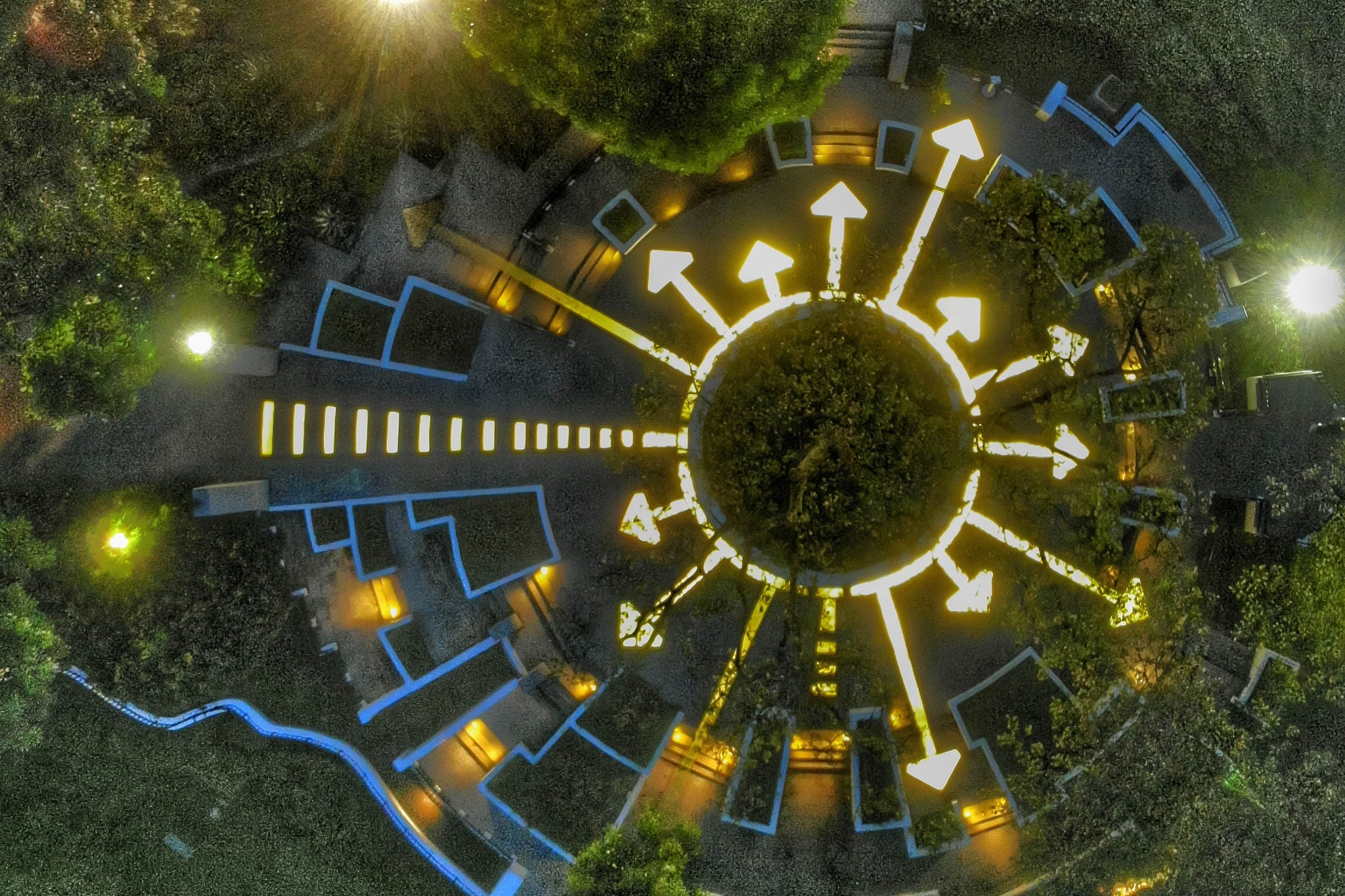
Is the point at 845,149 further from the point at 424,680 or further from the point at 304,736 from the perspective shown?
the point at 304,736

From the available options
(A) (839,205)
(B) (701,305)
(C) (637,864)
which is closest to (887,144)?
(A) (839,205)

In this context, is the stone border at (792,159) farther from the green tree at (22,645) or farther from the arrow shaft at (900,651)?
the green tree at (22,645)

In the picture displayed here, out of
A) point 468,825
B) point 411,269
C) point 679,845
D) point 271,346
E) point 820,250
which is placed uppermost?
point 820,250

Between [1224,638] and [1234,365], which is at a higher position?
[1234,365]

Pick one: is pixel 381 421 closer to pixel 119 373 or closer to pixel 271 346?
pixel 271 346

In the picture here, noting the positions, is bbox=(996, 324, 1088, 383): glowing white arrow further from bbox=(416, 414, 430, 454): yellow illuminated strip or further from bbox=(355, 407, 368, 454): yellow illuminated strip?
bbox=(355, 407, 368, 454): yellow illuminated strip

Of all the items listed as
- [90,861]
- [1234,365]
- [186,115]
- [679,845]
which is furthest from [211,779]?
[1234,365]

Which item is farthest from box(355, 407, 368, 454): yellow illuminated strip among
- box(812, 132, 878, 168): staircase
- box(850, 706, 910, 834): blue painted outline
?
box(850, 706, 910, 834): blue painted outline
